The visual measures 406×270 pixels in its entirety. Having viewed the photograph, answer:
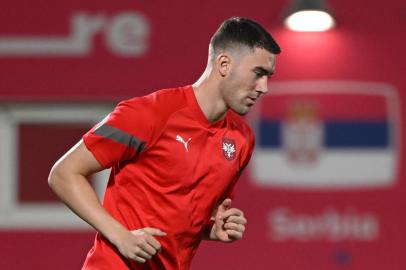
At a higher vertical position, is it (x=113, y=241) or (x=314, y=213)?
(x=113, y=241)

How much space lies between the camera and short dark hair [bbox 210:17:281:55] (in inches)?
108

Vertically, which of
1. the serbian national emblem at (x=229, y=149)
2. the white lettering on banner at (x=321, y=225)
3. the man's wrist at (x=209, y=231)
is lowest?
the white lettering on banner at (x=321, y=225)

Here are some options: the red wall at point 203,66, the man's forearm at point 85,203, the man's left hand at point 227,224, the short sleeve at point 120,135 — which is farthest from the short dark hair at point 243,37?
the red wall at point 203,66

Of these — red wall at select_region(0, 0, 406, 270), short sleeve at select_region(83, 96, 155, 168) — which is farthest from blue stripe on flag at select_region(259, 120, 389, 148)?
short sleeve at select_region(83, 96, 155, 168)

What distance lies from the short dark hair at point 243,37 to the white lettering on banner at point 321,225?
262cm

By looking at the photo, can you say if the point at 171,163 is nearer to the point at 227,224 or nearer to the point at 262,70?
the point at 227,224

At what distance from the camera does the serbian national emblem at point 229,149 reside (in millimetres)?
2822

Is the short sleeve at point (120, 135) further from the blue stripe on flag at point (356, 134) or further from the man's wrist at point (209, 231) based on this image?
→ the blue stripe on flag at point (356, 134)

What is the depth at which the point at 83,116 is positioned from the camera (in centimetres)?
543

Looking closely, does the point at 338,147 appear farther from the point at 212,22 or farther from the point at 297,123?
the point at 212,22

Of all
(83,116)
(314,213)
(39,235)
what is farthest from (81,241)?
(314,213)

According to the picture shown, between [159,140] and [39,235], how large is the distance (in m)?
2.91

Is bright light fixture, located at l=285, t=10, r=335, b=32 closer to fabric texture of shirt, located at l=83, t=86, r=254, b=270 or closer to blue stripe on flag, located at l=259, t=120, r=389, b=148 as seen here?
blue stripe on flag, located at l=259, t=120, r=389, b=148

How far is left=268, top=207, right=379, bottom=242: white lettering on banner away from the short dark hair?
2623 millimetres
